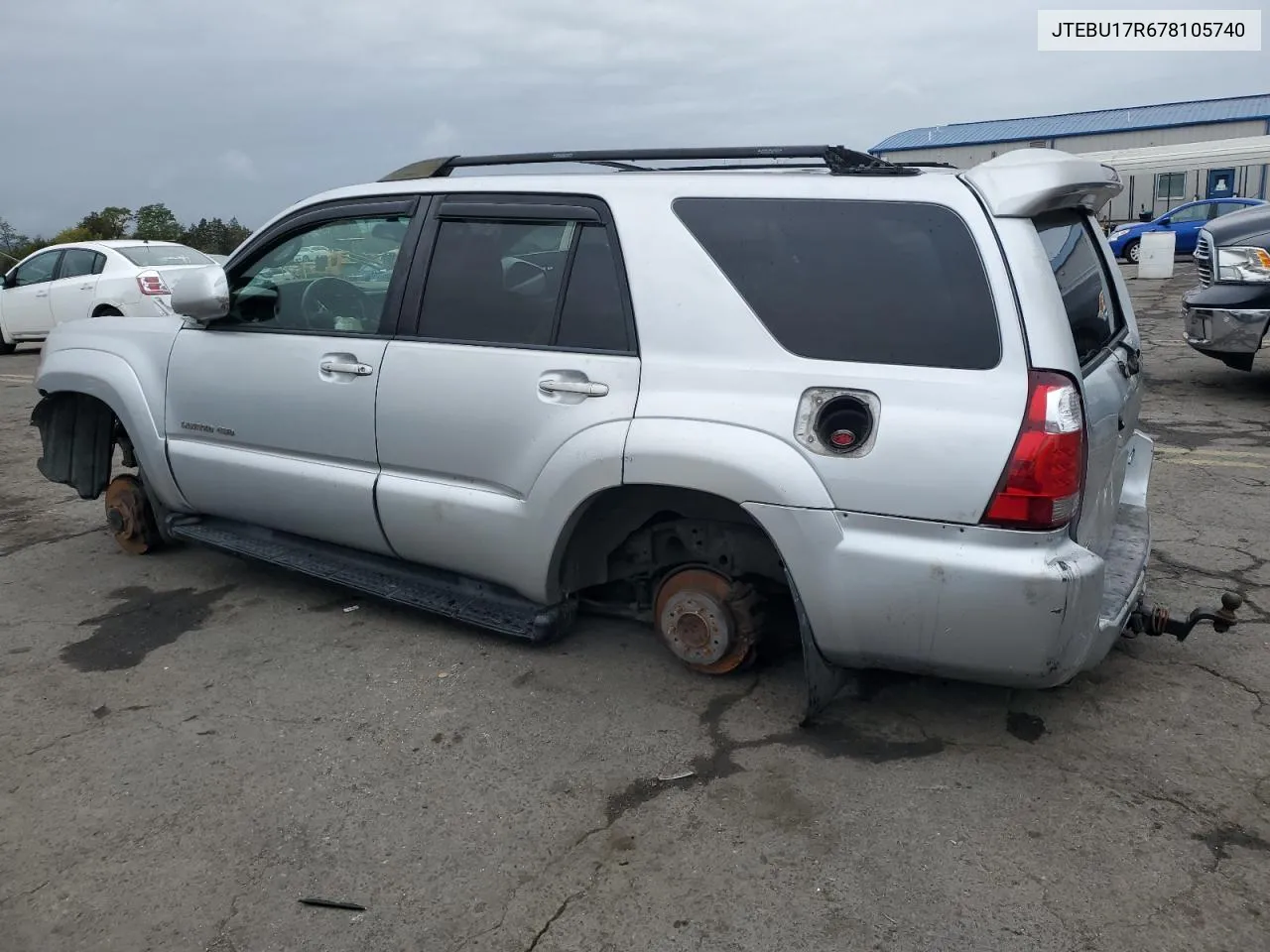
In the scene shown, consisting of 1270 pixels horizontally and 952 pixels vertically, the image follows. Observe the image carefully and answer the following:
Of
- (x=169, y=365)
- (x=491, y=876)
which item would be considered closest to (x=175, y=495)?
(x=169, y=365)

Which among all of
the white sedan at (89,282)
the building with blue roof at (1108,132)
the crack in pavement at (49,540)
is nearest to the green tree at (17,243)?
the white sedan at (89,282)

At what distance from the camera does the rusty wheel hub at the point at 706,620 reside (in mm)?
3500

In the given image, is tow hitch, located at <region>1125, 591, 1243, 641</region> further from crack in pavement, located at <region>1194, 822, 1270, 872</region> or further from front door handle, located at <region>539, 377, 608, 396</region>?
front door handle, located at <region>539, 377, 608, 396</region>

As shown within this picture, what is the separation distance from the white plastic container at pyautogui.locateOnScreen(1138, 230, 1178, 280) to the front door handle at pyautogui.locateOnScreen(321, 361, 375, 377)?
792 inches

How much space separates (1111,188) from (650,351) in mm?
1551

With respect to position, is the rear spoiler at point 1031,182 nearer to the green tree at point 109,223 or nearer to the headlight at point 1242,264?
the headlight at point 1242,264

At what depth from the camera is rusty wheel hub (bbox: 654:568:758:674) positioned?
11.5ft

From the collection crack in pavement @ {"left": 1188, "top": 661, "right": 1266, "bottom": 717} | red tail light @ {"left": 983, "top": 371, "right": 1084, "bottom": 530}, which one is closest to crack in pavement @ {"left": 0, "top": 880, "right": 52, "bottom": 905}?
red tail light @ {"left": 983, "top": 371, "right": 1084, "bottom": 530}

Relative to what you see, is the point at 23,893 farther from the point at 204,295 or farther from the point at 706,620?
the point at 204,295

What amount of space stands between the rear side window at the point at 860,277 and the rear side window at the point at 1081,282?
A: 0.28m

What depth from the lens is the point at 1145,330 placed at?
43.1 feet

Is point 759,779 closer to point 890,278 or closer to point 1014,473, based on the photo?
point 1014,473

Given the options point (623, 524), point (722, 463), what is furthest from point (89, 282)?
point (722, 463)

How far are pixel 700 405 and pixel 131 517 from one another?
11.1ft
